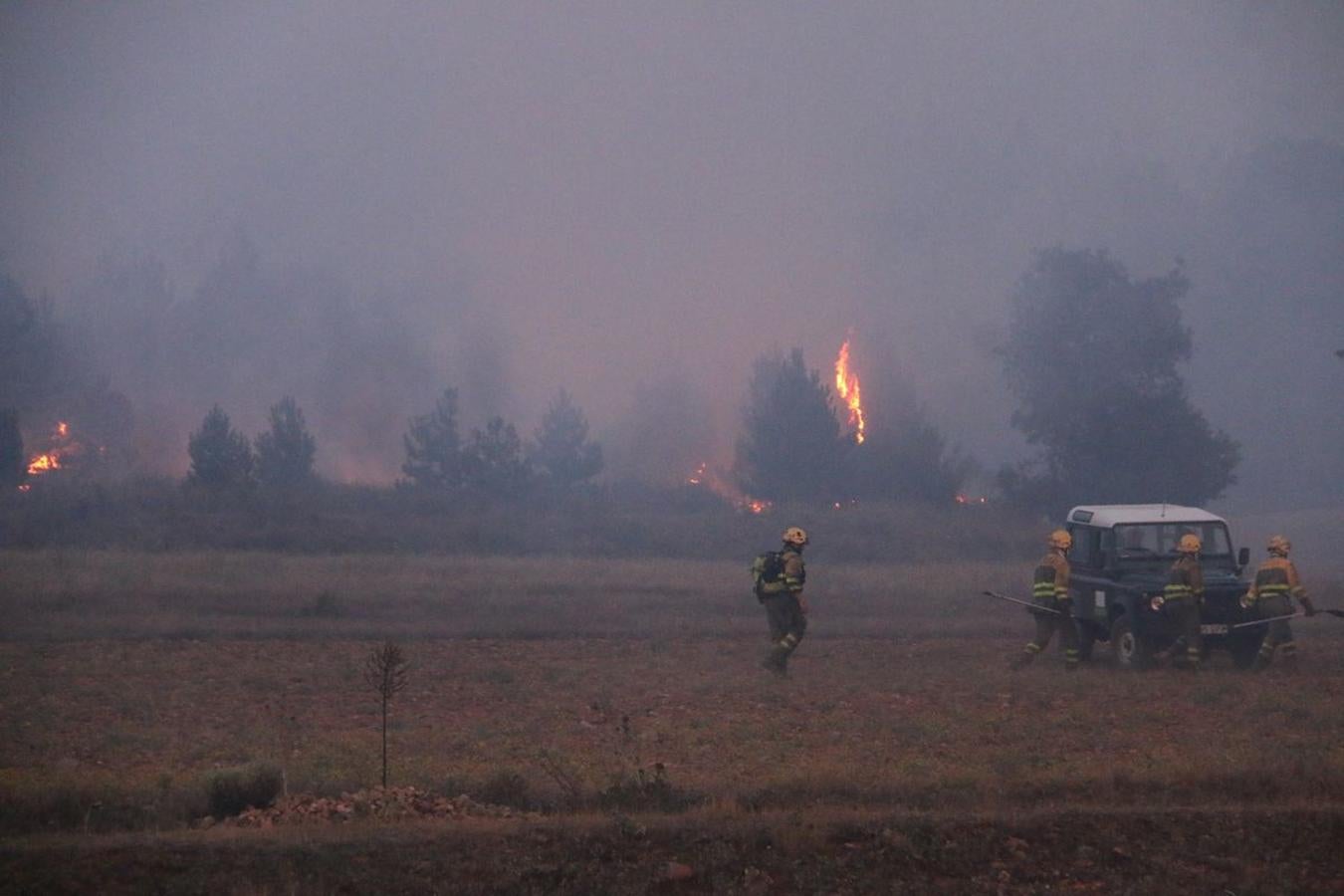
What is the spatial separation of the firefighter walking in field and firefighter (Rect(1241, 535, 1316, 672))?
6053 millimetres

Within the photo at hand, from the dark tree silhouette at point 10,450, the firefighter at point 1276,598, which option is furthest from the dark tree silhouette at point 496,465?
the firefighter at point 1276,598

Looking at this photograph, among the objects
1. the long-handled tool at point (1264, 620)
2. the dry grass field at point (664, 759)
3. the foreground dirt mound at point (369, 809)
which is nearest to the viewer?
the dry grass field at point (664, 759)

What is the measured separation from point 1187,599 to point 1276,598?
137cm

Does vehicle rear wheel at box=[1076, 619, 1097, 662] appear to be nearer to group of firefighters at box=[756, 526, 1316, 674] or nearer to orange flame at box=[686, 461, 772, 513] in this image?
group of firefighters at box=[756, 526, 1316, 674]

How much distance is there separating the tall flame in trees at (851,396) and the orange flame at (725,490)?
644cm

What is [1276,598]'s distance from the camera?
17.7 meters

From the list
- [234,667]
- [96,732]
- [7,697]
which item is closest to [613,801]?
[96,732]

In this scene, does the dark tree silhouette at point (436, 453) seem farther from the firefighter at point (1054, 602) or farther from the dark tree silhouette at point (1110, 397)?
the firefighter at point (1054, 602)

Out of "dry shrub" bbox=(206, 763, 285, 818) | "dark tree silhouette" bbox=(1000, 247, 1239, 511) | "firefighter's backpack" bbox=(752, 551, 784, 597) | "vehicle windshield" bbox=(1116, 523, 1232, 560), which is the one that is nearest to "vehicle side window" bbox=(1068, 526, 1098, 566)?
"vehicle windshield" bbox=(1116, 523, 1232, 560)

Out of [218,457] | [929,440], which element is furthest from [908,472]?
[218,457]

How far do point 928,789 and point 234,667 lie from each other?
36.9ft

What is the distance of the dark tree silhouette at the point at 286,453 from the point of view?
198 feet

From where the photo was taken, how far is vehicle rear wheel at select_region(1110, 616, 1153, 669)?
59.3ft

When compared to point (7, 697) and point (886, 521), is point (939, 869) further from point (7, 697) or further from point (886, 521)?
point (886, 521)
